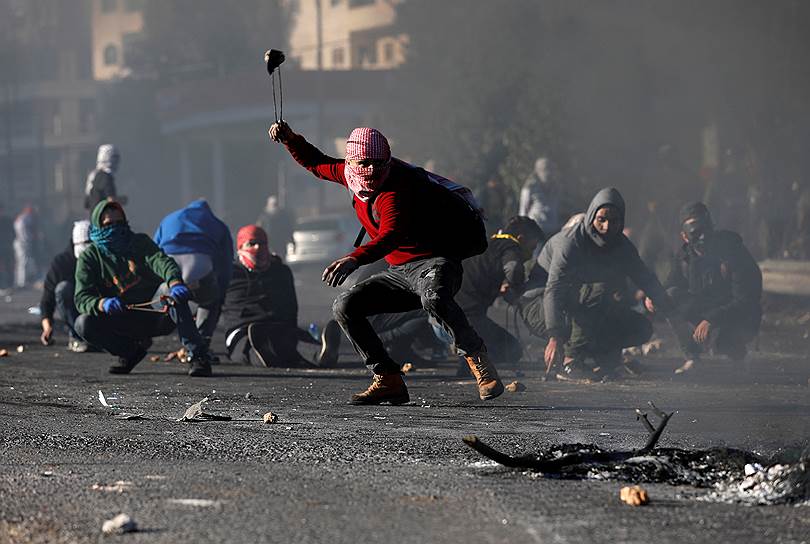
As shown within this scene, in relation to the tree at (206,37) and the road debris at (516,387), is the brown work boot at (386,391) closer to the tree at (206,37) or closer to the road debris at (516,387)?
the road debris at (516,387)

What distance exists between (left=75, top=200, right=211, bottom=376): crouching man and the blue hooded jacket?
130cm

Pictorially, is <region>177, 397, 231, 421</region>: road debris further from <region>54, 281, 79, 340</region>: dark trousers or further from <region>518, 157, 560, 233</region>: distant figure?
<region>518, 157, 560, 233</region>: distant figure

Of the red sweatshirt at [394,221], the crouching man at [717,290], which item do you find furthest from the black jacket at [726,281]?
the red sweatshirt at [394,221]

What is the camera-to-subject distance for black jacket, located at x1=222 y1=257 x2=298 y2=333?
38.8 ft

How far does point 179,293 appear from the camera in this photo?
414 inches

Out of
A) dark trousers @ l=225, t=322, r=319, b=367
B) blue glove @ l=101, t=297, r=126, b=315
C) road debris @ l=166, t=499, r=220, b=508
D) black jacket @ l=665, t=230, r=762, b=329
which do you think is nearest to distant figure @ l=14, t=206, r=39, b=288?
dark trousers @ l=225, t=322, r=319, b=367

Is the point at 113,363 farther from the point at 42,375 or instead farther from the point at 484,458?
the point at 484,458

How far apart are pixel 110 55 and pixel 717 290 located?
7995cm

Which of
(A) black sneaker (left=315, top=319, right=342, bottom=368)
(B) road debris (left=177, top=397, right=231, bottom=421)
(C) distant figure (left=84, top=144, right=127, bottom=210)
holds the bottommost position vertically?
(A) black sneaker (left=315, top=319, right=342, bottom=368)

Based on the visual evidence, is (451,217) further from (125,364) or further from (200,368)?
(125,364)

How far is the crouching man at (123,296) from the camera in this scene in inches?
421

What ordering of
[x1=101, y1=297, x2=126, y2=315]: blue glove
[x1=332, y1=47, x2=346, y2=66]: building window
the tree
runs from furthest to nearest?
[x1=332, y1=47, x2=346, y2=66]: building window → the tree → [x1=101, y1=297, x2=126, y2=315]: blue glove

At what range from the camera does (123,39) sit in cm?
8406

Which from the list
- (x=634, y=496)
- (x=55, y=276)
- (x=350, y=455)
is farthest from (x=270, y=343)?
(x=634, y=496)
